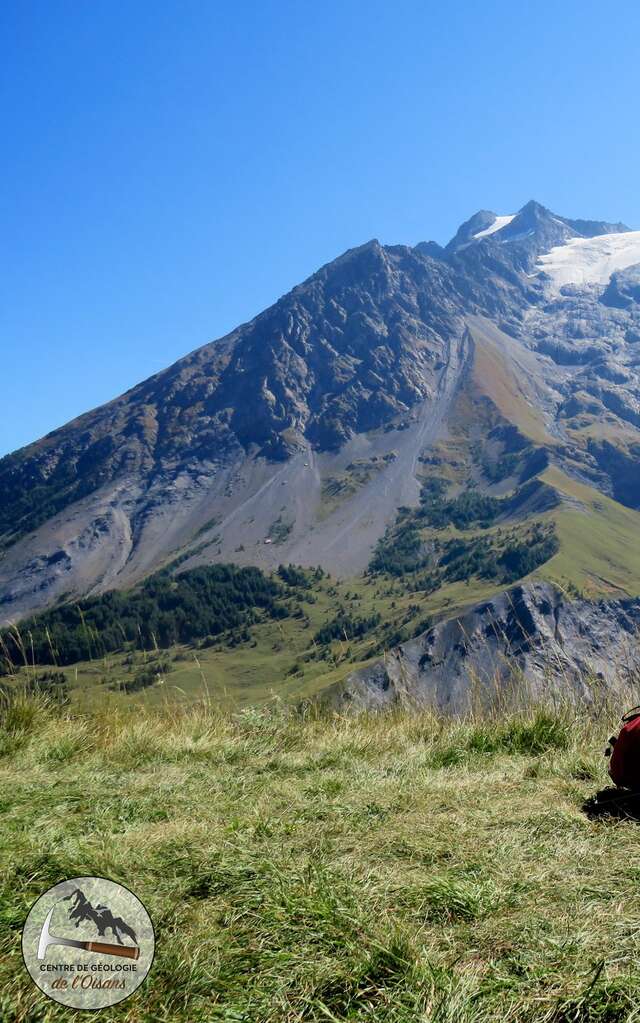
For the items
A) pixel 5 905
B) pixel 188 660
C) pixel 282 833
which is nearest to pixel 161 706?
pixel 282 833

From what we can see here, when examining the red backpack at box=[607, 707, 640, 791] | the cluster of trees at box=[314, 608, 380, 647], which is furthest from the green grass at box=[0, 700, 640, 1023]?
the cluster of trees at box=[314, 608, 380, 647]

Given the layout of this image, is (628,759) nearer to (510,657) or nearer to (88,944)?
(510,657)

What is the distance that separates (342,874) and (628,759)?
94.8 inches

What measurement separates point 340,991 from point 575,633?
173 metres

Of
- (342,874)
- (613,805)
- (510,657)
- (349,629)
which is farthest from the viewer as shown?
(349,629)

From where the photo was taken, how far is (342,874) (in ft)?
11.3

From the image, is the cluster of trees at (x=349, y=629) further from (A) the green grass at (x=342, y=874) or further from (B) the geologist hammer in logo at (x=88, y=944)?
(B) the geologist hammer in logo at (x=88, y=944)

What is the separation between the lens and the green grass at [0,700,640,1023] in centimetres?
248

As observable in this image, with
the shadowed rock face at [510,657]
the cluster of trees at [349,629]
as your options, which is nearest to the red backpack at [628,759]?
the shadowed rock face at [510,657]

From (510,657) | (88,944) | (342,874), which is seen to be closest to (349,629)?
(510,657)

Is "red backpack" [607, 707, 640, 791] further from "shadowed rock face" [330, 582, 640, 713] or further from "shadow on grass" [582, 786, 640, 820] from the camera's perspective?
"shadowed rock face" [330, 582, 640, 713]

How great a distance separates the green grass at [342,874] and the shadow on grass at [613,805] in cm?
13

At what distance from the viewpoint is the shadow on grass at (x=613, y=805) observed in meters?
4.32

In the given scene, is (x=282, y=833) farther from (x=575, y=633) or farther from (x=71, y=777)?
(x=575, y=633)
